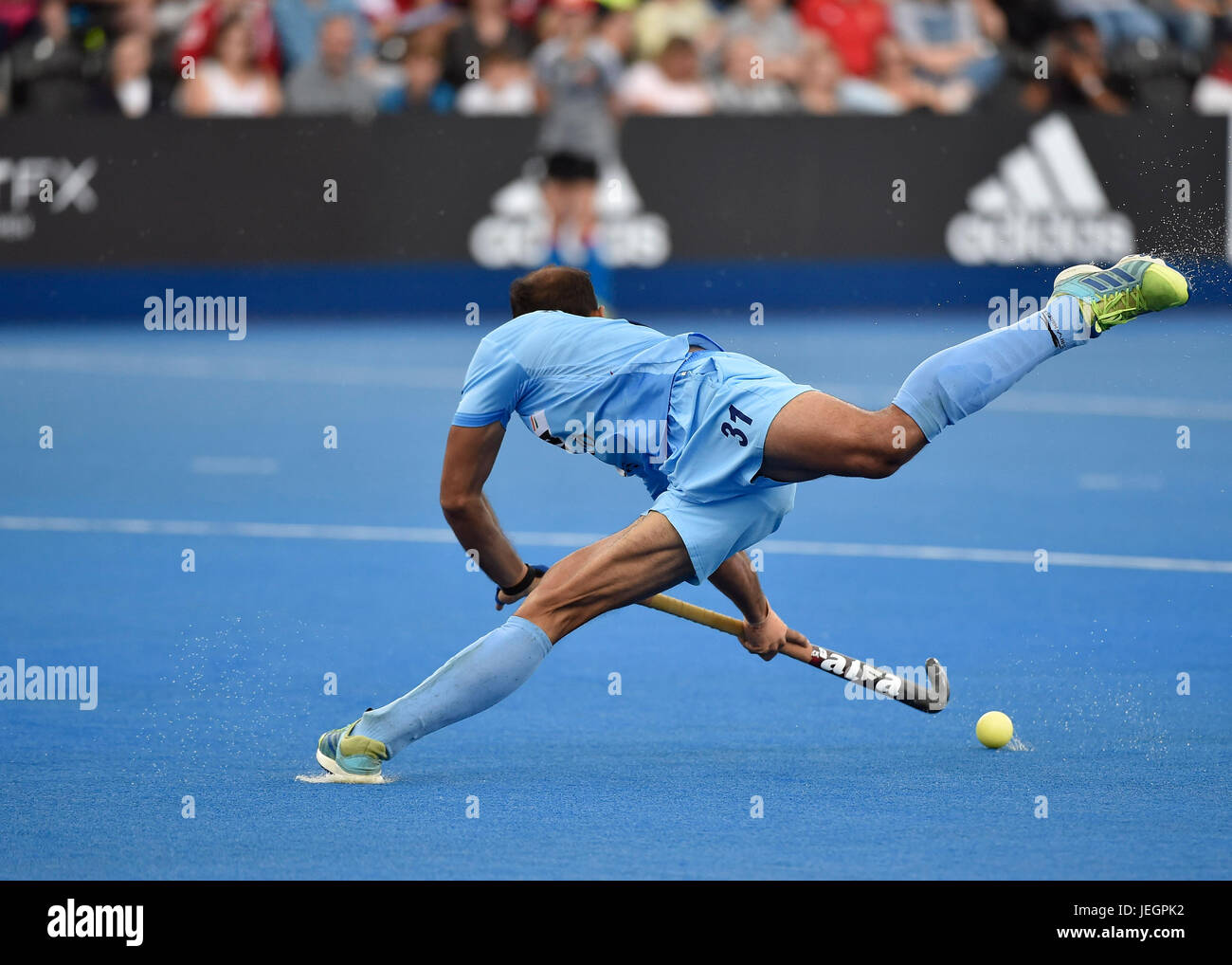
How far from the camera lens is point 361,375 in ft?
56.5

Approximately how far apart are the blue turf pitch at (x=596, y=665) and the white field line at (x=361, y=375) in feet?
0.37

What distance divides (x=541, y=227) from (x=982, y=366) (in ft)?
44.0

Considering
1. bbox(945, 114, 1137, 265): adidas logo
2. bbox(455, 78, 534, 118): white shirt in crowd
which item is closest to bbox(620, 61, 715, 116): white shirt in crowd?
bbox(455, 78, 534, 118): white shirt in crowd

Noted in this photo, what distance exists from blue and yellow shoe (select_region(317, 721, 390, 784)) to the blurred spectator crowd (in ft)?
41.2

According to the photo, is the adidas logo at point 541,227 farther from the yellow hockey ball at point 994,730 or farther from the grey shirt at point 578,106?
the yellow hockey ball at point 994,730

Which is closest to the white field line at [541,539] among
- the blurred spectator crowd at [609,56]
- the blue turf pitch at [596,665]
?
the blue turf pitch at [596,665]

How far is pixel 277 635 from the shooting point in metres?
8.46

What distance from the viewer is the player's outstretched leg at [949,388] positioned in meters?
5.78

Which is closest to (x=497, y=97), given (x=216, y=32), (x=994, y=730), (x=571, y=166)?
(x=571, y=166)

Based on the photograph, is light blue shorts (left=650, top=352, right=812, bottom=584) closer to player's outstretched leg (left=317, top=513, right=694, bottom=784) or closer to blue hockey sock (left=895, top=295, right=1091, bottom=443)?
player's outstretched leg (left=317, top=513, right=694, bottom=784)

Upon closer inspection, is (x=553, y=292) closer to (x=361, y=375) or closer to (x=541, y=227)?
(x=361, y=375)

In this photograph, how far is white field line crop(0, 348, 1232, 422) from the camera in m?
15.5

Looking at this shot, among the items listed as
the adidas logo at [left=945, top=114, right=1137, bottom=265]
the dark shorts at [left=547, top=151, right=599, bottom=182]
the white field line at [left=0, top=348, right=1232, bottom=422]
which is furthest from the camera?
the adidas logo at [left=945, top=114, right=1137, bottom=265]

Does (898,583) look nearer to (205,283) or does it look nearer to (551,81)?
(551,81)
